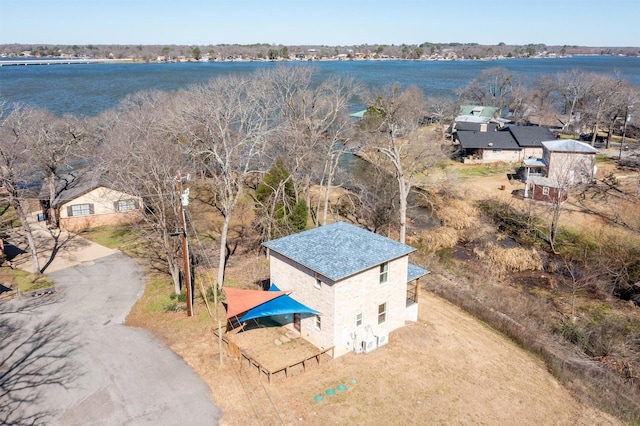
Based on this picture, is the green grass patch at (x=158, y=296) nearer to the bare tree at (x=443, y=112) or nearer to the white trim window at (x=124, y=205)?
the white trim window at (x=124, y=205)

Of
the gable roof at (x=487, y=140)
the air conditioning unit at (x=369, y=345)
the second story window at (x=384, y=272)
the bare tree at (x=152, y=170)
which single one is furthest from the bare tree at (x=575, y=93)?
the air conditioning unit at (x=369, y=345)

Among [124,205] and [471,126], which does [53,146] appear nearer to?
[124,205]

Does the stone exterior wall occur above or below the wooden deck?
above

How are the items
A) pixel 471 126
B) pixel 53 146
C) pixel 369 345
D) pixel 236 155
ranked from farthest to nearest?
pixel 471 126 → pixel 53 146 → pixel 236 155 → pixel 369 345

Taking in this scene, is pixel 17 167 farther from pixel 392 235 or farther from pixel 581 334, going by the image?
pixel 581 334

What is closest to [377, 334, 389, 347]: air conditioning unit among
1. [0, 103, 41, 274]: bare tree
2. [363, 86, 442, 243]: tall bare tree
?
[363, 86, 442, 243]: tall bare tree

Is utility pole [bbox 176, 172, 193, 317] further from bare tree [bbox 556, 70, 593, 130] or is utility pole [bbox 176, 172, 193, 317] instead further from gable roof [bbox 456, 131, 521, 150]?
bare tree [bbox 556, 70, 593, 130]

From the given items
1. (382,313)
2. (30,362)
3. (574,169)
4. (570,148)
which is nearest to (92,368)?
(30,362)
